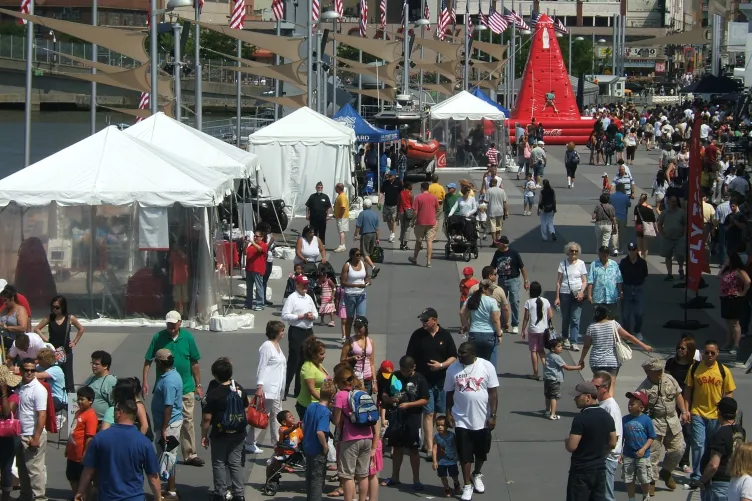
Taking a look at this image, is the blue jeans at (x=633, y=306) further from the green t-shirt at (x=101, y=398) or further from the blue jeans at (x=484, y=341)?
the green t-shirt at (x=101, y=398)

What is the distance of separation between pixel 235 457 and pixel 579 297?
7.07 meters

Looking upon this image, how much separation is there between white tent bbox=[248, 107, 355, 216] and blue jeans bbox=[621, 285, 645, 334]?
42.6 ft

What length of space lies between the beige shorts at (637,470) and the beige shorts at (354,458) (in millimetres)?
2224

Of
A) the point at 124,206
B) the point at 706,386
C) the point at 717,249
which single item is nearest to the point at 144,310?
the point at 124,206

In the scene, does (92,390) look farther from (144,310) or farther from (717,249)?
(717,249)

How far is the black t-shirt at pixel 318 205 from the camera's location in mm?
23281

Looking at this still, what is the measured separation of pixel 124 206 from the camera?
58.9 feet

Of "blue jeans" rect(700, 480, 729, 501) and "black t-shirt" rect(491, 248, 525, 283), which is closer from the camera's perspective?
"blue jeans" rect(700, 480, 729, 501)

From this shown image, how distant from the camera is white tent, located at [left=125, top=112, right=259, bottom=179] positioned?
21578 mm

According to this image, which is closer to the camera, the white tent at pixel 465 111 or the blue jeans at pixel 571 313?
the blue jeans at pixel 571 313

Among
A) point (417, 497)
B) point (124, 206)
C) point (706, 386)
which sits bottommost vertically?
point (417, 497)

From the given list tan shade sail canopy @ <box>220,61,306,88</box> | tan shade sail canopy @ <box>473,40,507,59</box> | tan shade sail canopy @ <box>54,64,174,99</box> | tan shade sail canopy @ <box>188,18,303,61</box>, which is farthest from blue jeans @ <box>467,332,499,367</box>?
tan shade sail canopy @ <box>473,40,507,59</box>

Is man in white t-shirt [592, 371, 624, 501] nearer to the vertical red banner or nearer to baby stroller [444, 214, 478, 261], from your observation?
the vertical red banner

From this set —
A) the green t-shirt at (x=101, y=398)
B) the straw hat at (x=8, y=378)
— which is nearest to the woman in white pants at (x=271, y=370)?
the green t-shirt at (x=101, y=398)
